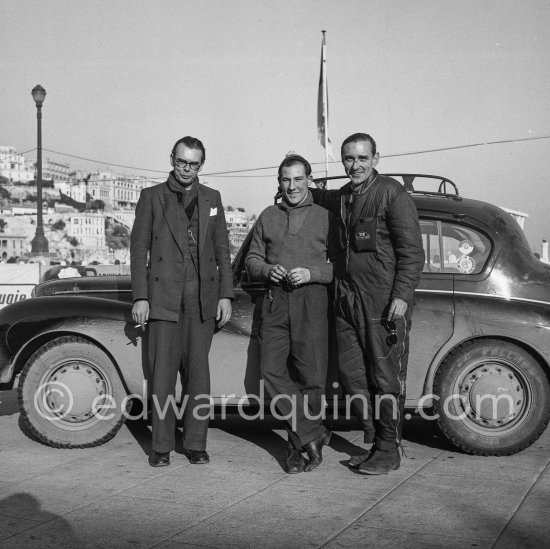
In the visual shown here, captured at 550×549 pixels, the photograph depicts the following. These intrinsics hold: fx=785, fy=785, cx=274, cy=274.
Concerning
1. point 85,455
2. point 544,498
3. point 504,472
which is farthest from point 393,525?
point 85,455

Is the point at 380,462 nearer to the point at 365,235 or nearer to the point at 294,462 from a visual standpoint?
the point at 294,462

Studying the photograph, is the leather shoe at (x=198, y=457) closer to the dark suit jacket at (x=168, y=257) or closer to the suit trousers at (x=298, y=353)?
the suit trousers at (x=298, y=353)

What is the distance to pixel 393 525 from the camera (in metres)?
3.43

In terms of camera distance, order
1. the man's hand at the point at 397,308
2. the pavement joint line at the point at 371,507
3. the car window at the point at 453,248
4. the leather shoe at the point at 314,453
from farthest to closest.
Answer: the car window at the point at 453,248, the leather shoe at the point at 314,453, the man's hand at the point at 397,308, the pavement joint line at the point at 371,507

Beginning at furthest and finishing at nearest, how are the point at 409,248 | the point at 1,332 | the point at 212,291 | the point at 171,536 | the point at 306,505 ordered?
the point at 1,332 < the point at 212,291 < the point at 409,248 < the point at 306,505 < the point at 171,536

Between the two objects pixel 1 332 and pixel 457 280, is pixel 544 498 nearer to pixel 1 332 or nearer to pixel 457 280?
pixel 457 280

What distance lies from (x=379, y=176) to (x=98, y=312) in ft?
6.39

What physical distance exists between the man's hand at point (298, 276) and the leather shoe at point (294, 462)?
976 millimetres

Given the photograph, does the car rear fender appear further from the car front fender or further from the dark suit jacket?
the car front fender

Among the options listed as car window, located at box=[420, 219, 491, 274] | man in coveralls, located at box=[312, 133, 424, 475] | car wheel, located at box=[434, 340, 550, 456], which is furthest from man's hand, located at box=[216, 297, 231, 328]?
car wheel, located at box=[434, 340, 550, 456]

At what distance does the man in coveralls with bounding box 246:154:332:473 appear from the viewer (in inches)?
176

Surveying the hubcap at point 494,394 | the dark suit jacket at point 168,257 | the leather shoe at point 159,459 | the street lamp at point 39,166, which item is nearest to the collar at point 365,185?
the dark suit jacket at point 168,257

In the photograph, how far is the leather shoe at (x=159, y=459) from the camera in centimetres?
453

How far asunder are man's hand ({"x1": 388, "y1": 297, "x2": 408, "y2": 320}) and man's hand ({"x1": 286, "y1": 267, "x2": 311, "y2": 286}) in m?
0.49
